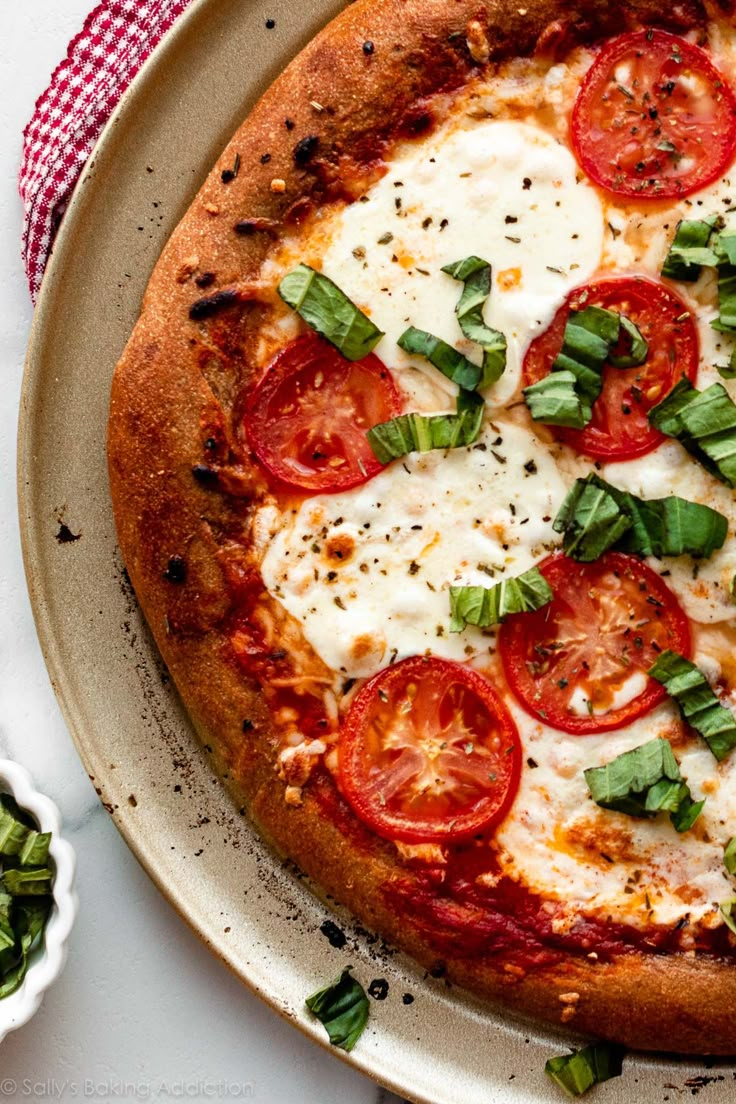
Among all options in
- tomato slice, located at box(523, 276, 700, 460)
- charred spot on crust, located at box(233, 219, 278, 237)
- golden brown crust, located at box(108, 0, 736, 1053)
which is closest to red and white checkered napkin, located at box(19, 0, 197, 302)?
golden brown crust, located at box(108, 0, 736, 1053)

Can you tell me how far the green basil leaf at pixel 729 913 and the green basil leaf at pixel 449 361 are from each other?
155 cm

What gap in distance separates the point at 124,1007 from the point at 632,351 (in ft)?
8.18

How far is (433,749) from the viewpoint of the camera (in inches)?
142

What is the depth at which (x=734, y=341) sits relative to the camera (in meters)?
3.63

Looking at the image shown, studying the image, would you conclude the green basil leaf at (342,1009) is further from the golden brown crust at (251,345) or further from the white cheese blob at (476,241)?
the white cheese blob at (476,241)

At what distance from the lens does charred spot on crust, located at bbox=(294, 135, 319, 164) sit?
12.3 feet

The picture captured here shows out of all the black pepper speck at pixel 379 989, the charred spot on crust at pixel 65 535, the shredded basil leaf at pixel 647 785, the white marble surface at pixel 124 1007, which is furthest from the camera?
the white marble surface at pixel 124 1007

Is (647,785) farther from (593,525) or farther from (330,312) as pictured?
(330,312)

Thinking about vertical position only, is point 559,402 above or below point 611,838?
above

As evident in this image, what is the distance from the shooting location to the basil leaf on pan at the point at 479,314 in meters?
3.59

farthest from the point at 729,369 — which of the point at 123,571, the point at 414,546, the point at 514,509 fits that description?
the point at 123,571

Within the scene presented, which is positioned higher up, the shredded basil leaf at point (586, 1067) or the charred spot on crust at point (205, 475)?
the charred spot on crust at point (205, 475)

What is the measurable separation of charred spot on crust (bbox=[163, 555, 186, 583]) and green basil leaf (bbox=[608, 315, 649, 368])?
4.28 ft

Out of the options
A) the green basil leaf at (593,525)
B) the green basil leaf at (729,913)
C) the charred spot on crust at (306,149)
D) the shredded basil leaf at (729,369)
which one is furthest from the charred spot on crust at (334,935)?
the charred spot on crust at (306,149)
